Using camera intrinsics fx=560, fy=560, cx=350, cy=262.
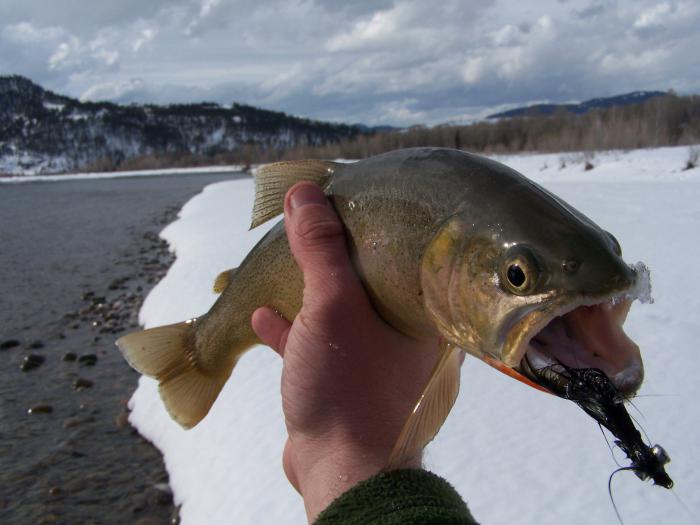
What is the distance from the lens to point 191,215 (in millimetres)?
23672

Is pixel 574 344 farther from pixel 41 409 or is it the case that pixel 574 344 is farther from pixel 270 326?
pixel 41 409

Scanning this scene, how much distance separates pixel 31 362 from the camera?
859cm

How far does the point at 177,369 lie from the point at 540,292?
8.05 feet

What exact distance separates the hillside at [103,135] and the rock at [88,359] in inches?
5879

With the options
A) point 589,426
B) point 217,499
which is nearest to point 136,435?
point 217,499

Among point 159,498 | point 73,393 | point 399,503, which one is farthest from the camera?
point 73,393

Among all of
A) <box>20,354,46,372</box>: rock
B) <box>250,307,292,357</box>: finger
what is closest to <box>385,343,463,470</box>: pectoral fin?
<box>250,307,292,357</box>: finger

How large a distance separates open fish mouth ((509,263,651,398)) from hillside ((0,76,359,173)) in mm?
156480

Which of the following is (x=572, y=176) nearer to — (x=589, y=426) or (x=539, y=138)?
(x=589, y=426)

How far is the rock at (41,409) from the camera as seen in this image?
7.10 m

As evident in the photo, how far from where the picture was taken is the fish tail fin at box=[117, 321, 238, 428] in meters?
3.33

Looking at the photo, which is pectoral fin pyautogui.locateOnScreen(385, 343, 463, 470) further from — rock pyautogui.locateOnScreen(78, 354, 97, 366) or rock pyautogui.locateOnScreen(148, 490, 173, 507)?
rock pyautogui.locateOnScreen(78, 354, 97, 366)

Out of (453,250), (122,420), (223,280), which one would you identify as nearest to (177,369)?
(223,280)

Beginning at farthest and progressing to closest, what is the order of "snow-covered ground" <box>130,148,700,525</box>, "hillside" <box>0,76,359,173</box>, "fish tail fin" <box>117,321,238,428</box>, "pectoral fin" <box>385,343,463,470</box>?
"hillside" <box>0,76,359,173</box> < "snow-covered ground" <box>130,148,700,525</box> < "fish tail fin" <box>117,321,238,428</box> < "pectoral fin" <box>385,343,463,470</box>
